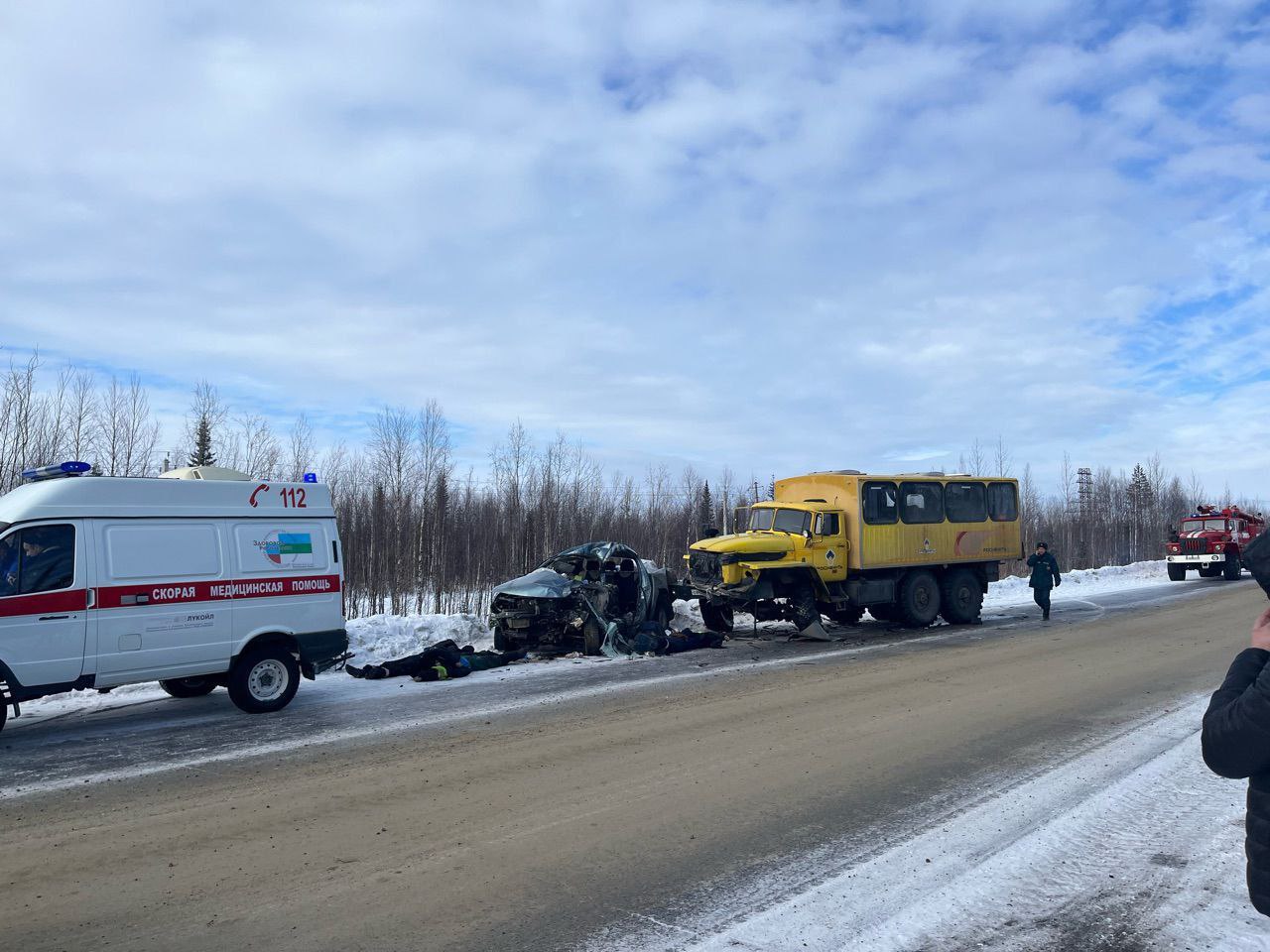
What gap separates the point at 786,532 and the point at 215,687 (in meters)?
10.6

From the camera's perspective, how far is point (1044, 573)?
18953 mm

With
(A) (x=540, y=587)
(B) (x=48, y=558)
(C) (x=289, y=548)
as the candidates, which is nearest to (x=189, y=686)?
(C) (x=289, y=548)

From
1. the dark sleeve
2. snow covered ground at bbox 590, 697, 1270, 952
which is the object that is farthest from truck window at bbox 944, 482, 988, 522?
the dark sleeve

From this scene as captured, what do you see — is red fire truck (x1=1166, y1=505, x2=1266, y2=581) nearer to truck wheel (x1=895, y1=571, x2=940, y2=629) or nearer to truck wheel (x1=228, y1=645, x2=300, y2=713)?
truck wheel (x1=895, y1=571, x2=940, y2=629)

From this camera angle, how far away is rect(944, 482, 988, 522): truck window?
19.2m

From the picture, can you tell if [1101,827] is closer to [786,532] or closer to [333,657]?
[333,657]

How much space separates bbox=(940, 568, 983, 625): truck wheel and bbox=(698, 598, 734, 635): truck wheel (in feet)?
16.2

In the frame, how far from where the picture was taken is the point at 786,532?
1756 centimetres

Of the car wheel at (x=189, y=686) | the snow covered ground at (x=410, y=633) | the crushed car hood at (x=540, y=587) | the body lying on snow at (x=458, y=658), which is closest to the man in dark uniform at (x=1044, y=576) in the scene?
the snow covered ground at (x=410, y=633)

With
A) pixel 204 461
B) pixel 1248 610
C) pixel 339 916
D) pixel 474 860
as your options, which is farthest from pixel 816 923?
pixel 204 461

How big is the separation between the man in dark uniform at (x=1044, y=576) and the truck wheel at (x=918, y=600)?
2165 mm

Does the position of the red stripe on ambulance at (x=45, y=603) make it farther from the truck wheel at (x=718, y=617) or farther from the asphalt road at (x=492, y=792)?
the truck wheel at (x=718, y=617)

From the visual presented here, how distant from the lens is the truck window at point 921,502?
18422 mm

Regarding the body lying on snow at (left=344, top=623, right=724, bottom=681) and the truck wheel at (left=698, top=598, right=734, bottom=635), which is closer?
the body lying on snow at (left=344, top=623, right=724, bottom=681)
